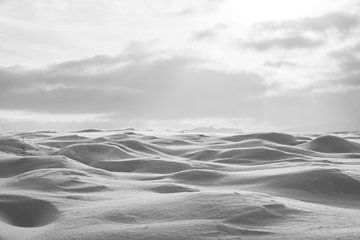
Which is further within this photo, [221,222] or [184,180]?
[184,180]

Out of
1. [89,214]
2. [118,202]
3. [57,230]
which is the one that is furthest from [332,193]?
[57,230]

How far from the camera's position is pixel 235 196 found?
→ 8.09 feet

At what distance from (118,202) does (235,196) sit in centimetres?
69

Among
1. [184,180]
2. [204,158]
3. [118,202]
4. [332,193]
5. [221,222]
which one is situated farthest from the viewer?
[204,158]

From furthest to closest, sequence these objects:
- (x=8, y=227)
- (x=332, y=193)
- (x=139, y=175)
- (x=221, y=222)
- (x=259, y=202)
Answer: (x=139, y=175), (x=332, y=193), (x=259, y=202), (x=8, y=227), (x=221, y=222)

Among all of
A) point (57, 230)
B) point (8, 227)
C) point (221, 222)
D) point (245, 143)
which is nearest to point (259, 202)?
point (221, 222)

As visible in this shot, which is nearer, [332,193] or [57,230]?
[57,230]

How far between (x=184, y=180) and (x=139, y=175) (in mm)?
581

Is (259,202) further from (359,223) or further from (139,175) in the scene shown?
(139,175)

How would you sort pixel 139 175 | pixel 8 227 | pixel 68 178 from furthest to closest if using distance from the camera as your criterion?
1. pixel 139 175
2. pixel 68 178
3. pixel 8 227

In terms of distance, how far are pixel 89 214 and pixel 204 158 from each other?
12.7 ft

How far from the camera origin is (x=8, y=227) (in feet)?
7.25

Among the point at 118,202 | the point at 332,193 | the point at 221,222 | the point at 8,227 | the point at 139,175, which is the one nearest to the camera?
the point at 221,222

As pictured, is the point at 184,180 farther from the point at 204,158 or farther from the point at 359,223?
the point at 204,158
